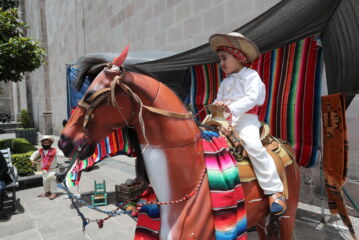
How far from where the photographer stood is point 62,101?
1562 cm

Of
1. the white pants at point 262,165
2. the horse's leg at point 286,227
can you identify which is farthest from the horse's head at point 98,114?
the horse's leg at point 286,227

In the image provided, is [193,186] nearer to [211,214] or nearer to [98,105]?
[211,214]

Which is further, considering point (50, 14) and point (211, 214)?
point (50, 14)

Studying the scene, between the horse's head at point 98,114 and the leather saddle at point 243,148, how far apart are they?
90 cm

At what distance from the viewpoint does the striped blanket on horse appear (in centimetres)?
169

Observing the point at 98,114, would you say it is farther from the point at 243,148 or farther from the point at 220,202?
the point at 243,148

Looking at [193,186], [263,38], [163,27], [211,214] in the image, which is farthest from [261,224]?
[163,27]

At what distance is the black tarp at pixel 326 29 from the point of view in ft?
7.59

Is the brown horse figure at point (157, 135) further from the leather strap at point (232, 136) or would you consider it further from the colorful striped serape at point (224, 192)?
the leather strap at point (232, 136)

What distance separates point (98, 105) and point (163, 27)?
6.55 meters

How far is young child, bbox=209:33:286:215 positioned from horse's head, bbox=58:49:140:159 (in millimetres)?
935

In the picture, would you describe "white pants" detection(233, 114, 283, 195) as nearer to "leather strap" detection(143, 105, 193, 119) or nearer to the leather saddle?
the leather saddle

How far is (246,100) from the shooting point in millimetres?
2117

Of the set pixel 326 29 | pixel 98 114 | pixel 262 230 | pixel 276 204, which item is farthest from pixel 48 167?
pixel 326 29
